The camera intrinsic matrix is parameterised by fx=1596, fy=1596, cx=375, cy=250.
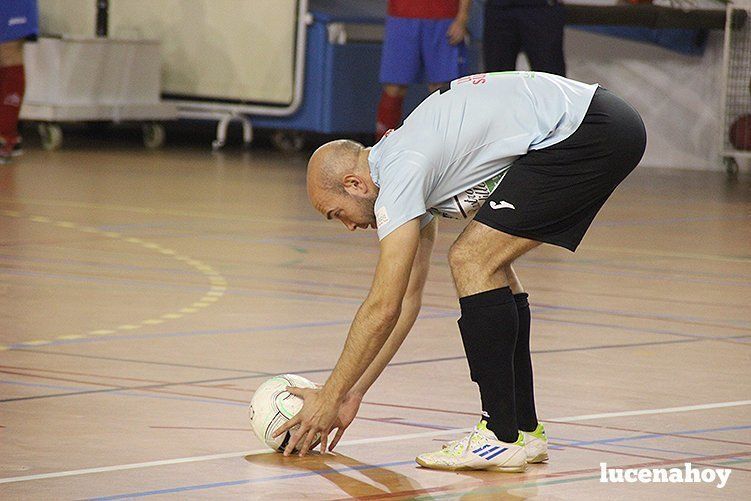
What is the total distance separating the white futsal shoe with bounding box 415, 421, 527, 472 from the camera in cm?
367

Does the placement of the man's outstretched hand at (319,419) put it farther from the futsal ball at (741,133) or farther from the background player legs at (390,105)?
the futsal ball at (741,133)

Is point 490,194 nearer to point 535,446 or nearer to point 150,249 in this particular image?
point 535,446

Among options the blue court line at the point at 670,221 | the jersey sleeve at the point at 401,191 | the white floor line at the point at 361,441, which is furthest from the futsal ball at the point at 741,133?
the jersey sleeve at the point at 401,191

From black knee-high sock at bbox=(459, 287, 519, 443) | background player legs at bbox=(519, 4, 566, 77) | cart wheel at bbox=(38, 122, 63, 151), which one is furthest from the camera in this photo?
cart wheel at bbox=(38, 122, 63, 151)

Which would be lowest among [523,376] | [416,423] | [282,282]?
[282,282]

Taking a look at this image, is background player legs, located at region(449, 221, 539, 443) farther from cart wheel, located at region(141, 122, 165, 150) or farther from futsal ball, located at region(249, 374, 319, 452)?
cart wheel, located at region(141, 122, 165, 150)

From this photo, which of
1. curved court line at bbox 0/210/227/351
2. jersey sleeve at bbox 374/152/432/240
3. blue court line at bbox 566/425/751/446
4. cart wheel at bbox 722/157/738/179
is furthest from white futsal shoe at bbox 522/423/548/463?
cart wheel at bbox 722/157/738/179

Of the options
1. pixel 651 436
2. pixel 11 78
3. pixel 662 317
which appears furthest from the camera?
pixel 11 78

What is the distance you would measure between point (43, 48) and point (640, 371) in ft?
29.4

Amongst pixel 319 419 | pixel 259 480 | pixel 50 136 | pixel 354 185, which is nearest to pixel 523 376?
pixel 319 419

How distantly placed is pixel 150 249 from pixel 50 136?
6.04 m

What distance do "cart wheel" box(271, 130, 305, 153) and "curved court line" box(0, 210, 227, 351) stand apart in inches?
230

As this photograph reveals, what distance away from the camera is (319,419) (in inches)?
146

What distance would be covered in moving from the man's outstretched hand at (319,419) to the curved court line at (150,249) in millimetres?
1531
